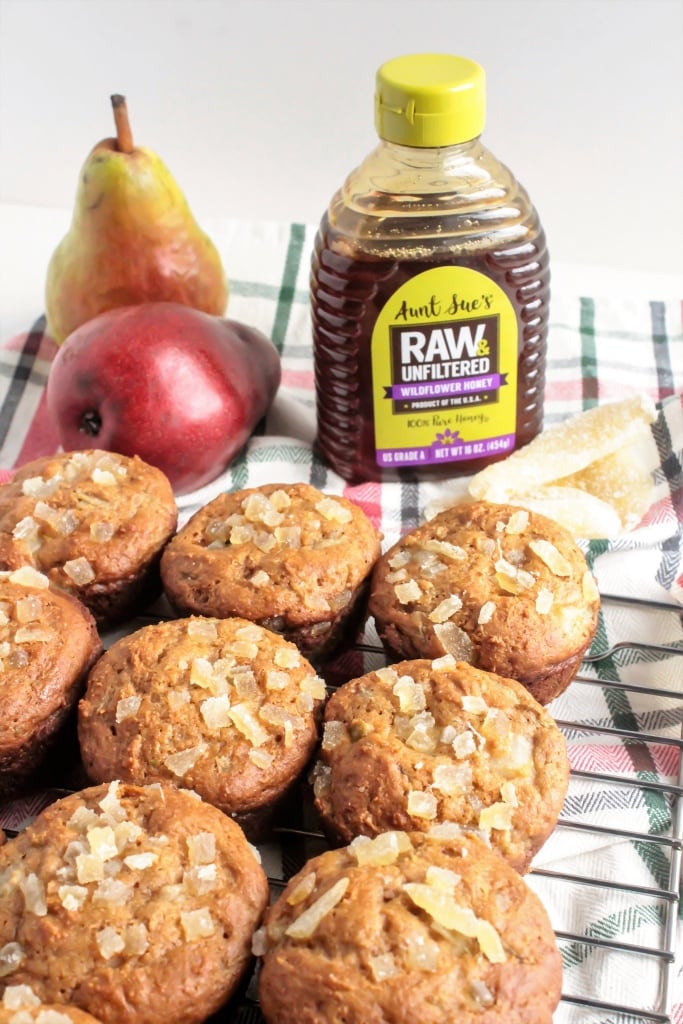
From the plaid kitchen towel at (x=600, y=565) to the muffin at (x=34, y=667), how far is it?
525 millimetres

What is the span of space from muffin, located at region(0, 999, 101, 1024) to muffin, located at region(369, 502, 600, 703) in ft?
3.33

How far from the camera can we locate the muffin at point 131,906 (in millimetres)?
1686

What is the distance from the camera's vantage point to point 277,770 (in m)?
2.06

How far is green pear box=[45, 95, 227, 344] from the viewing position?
11.7ft

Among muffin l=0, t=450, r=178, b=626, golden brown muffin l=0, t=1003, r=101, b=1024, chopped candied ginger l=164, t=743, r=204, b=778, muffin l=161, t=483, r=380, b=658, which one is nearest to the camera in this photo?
golden brown muffin l=0, t=1003, r=101, b=1024

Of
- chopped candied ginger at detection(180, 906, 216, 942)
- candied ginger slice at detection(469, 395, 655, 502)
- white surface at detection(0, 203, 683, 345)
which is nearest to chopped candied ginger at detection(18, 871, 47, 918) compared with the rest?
chopped candied ginger at detection(180, 906, 216, 942)

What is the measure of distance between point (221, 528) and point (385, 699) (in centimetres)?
66

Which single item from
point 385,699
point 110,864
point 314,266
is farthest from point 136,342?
point 110,864

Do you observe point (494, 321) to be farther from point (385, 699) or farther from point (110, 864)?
point (110, 864)

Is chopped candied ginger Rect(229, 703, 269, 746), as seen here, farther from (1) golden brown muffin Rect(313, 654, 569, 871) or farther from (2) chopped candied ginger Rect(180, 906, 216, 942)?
(2) chopped candied ginger Rect(180, 906, 216, 942)

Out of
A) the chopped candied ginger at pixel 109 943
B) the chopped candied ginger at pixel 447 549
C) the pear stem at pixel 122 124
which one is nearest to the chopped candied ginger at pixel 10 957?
the chopped candied ginger at pixel 109 943

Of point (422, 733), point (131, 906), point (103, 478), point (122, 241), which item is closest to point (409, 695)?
point (422, 733)

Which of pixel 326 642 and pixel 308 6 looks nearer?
pixel 326 642

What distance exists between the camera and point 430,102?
261 cm
